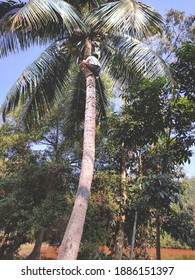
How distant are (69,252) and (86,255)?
12.9 ft

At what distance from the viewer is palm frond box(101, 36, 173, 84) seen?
5.10 m

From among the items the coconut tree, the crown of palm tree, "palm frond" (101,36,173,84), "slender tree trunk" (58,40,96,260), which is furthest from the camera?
"palm frond" (101,36,173,84)

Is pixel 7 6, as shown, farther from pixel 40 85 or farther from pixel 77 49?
pixel 40 85

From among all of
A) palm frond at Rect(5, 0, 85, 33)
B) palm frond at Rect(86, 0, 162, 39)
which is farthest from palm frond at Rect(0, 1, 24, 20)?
palm frond at Rect(86, 0, 162, 39)

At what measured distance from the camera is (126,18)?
4812mm

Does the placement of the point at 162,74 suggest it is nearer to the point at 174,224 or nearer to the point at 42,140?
the point at 174,224

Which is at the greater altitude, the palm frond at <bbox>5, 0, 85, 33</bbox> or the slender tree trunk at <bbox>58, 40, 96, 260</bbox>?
the palm frond at <bbox>5, 0, 85, 33</bbox>

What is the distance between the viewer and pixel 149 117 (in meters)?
5.40

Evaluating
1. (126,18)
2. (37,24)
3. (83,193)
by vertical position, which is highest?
(126,18)

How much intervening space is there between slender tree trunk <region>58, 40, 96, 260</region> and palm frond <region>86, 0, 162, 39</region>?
1.92 feet

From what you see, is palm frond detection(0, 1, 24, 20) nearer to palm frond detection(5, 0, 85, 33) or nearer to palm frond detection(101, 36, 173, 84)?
palm frond detection(5, 0, 85, 33)

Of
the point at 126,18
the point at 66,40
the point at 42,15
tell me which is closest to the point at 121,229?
the point at 66,40

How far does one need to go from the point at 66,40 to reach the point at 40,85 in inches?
49.7

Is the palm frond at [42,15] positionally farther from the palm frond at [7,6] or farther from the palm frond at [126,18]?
the palm frond at [7,6]
